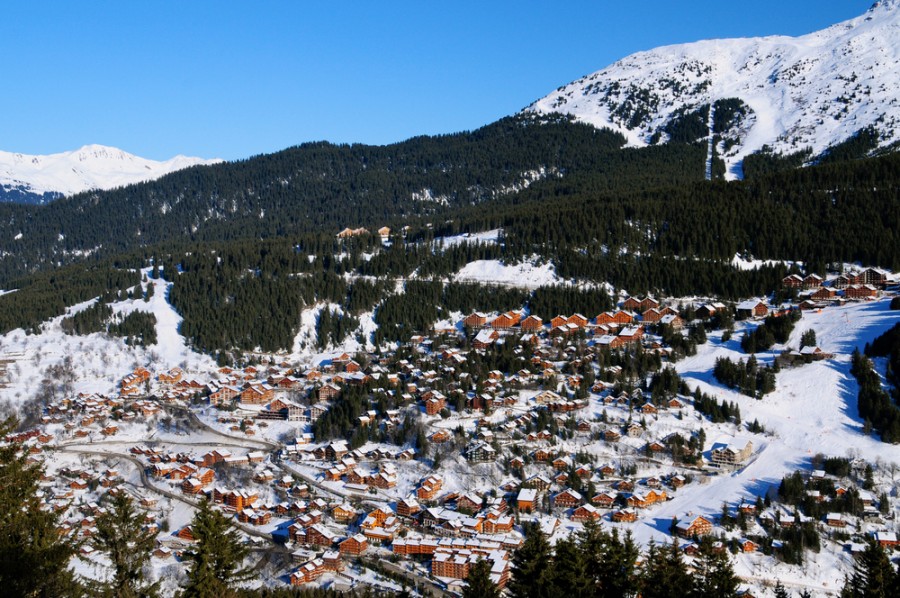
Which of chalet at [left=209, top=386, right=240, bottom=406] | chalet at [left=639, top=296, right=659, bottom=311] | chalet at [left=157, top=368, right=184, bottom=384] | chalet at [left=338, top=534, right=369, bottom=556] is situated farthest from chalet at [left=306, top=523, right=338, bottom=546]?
chalet at [left=639, top=296, right=659, bottom=311]

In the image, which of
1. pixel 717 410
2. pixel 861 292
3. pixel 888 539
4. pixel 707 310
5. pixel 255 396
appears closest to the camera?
pixel 888 539

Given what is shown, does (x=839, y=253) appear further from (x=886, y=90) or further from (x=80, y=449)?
(x=886, y=90)

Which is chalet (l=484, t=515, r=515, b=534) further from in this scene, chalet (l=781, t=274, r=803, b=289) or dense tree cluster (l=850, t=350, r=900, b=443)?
chalet (l=781, t=274, r=803, b=289)

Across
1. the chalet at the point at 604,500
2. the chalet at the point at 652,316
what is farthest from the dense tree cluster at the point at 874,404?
the chalet at the point at 652,316

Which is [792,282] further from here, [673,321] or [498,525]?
[498,525]

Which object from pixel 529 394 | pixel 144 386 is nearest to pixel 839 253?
pixel 529 394

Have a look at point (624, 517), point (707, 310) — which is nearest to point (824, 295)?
point (707, 310)
